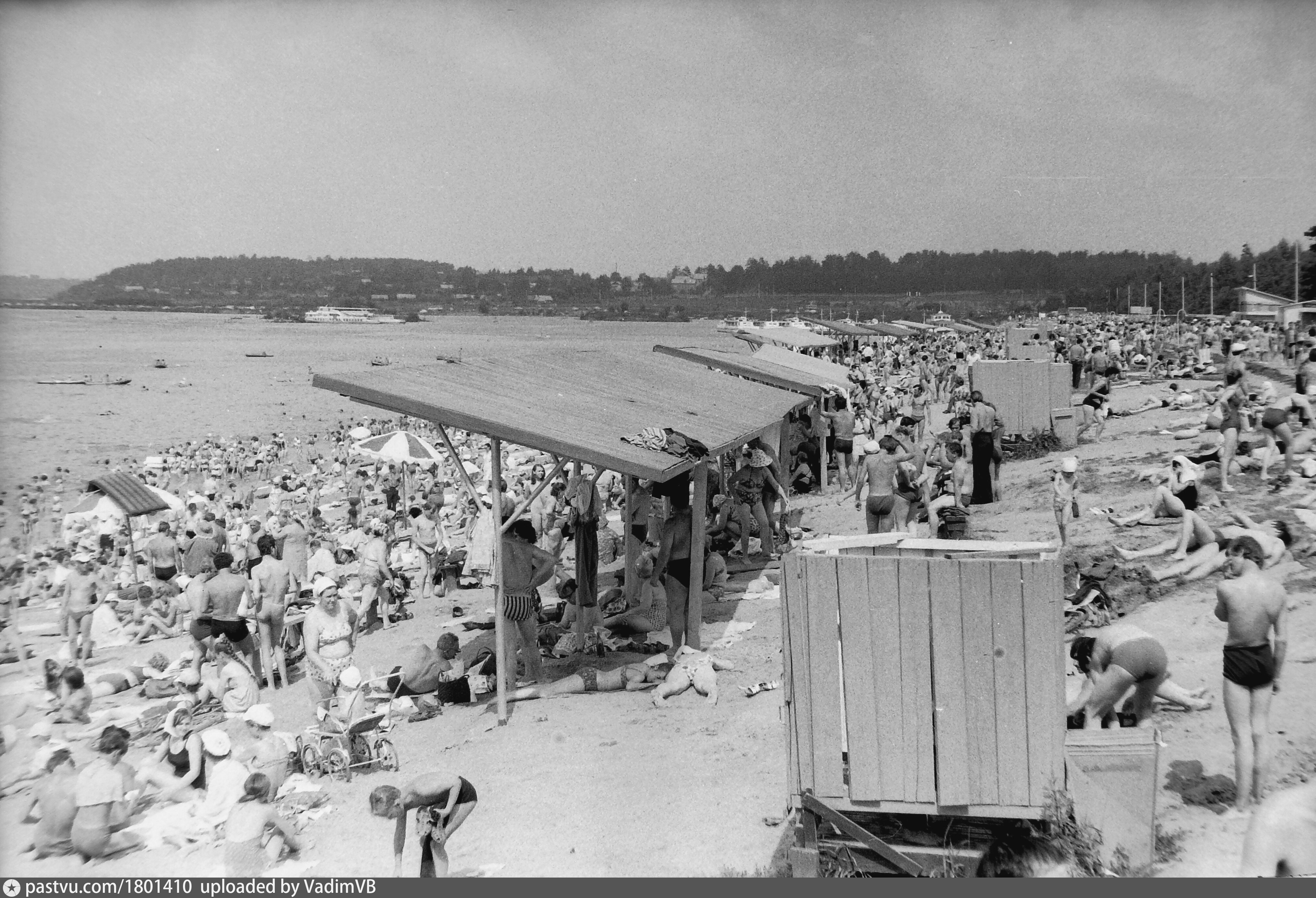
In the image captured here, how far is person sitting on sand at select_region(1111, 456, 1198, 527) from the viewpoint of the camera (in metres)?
10.5

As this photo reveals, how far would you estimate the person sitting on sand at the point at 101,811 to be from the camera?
596 cm

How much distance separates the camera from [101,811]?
19.6 feet

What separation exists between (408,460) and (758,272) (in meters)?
135

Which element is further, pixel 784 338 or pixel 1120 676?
pixel 784 338

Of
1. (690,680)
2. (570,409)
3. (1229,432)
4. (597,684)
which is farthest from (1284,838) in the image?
(1229,432)

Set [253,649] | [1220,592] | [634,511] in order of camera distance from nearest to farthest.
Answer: [1220,592] → [253,649] → [634,511]

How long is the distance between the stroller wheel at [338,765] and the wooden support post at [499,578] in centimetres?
109

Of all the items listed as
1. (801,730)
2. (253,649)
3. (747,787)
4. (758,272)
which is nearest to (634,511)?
(253,649)

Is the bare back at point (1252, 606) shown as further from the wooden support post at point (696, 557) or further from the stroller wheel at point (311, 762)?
the stroller wheel at point (311, 762)

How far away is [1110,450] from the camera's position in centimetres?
1602

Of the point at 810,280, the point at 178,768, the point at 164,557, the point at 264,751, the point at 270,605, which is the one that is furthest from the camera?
the point at 810,280

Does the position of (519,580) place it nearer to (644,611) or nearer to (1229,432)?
(644,611)

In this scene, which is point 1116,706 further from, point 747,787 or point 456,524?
point 456,524

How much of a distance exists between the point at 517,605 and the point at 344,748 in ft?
5.35
